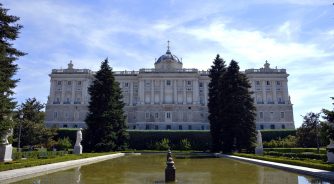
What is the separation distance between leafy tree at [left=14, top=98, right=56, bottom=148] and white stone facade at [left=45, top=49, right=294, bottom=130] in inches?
1415

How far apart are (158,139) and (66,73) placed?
149ft

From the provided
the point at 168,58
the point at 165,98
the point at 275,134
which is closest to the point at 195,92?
the point at 165,98

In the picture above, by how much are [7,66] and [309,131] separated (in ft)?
103

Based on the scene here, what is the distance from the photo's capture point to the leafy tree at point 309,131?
113 feet

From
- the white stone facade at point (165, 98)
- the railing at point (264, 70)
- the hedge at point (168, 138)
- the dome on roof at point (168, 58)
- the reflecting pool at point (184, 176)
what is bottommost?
the reflecting pool at point (184, 176)

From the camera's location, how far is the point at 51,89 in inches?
3130

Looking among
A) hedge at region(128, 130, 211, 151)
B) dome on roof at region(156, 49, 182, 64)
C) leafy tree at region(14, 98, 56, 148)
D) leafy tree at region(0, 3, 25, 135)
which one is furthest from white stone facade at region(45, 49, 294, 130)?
leafy tree at region(0, 3, 25, 135)

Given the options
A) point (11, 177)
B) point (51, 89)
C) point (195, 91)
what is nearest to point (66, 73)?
point (51, 89)

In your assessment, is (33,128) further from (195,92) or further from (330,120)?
(195,92)

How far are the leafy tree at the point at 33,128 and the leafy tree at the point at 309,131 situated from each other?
30.0 meters

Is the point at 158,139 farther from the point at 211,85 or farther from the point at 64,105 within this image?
the point at 64,105

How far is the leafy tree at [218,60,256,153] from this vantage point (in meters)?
30.2

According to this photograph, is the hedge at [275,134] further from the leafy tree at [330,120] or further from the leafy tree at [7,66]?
the leafy tree at [7,66]

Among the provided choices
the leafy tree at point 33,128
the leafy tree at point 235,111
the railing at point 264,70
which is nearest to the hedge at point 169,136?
the leafy tree at point 33,128
